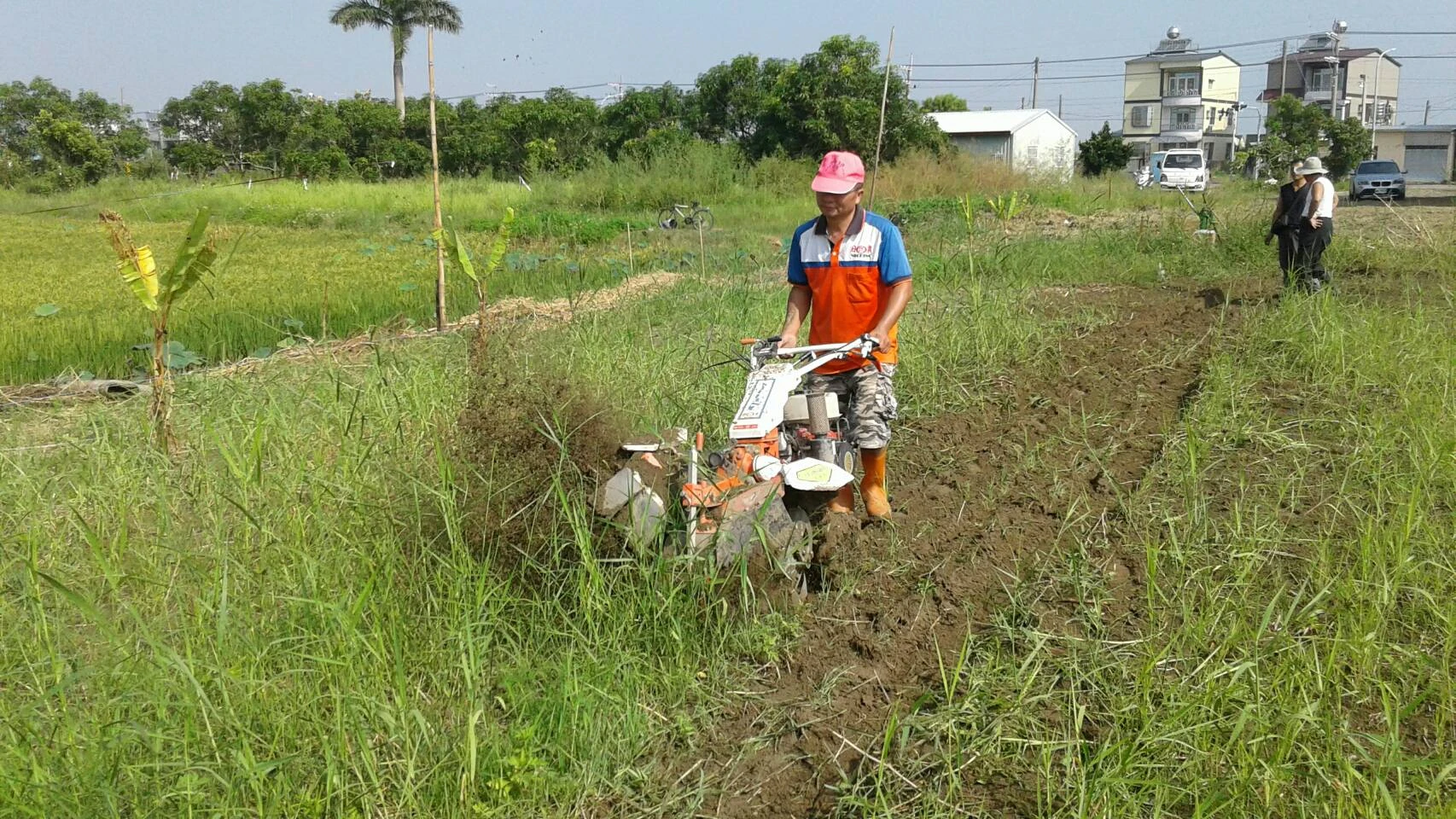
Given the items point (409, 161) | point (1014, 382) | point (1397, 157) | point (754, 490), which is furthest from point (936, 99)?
point (754, 490)

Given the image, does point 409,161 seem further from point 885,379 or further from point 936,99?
point 885,379

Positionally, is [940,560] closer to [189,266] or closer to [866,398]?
[866,398]

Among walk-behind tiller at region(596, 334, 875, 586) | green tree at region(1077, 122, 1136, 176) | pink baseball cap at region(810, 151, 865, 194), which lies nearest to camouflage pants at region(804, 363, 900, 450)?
walk-behind tiller at region(596, 334, 875, 586)

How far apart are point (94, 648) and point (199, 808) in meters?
0.85

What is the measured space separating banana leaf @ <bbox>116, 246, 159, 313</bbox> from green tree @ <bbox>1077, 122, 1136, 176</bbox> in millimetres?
37265

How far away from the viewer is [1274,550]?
3900 millimetres

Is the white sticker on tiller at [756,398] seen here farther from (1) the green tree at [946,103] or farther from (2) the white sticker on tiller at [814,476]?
(1) the green tree at [946,103]

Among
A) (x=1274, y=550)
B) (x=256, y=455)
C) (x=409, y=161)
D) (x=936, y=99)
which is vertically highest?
(x=936, y=99)

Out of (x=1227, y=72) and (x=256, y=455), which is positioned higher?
(x=1227, y=72)

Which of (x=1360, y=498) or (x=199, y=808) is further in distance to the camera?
(x=1360, y=498)

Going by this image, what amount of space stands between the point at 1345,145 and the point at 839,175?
4393cm

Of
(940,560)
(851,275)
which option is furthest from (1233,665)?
(851,275)

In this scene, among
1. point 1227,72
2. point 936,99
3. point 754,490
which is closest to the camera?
point 754,490

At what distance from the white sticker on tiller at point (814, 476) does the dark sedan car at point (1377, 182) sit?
2930 cm
